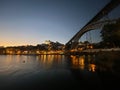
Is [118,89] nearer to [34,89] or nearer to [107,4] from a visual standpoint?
[34,89]

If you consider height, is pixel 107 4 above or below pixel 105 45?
above

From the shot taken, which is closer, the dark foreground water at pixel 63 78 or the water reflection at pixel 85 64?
the dark foreground water at pixel 63 78

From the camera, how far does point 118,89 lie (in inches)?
677

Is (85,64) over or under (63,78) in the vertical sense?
over

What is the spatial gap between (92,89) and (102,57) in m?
29.4

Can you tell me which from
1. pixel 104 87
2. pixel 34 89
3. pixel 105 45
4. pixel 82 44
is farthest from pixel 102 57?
pixel 82 44

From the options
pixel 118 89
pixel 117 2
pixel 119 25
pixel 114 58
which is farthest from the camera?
pixel 119 25

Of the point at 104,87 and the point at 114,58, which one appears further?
the point at 114,58

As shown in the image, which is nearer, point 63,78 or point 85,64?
point 63,78

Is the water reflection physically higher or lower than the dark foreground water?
higher

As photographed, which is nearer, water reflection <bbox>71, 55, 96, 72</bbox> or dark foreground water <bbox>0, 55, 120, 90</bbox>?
dark foreground water <bbox>0, 55, 120, 90</bbox>

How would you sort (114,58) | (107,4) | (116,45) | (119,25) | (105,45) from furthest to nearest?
(105,45) → (116,45) → (119,25) → (114,58) → (107,4)

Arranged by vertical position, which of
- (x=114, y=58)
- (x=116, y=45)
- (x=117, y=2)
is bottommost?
(x=114, y=58)

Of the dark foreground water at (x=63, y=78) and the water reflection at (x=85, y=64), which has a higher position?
the water reflection at (x=85, y=64)
